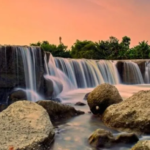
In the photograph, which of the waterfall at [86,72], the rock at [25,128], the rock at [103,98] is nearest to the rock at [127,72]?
the waterfall at [86,72]

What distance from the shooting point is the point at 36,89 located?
507 inches

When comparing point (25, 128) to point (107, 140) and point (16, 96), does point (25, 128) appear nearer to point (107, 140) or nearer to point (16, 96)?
point (107, 140)

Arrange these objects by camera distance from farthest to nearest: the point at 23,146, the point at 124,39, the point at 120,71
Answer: the point at 124,39, the point at 120,71, the point at 23,146

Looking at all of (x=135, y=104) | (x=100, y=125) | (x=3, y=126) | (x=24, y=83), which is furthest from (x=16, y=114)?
(x=24, y=83)

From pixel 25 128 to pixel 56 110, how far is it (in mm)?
2645

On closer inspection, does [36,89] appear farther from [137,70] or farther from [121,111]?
[137,70]

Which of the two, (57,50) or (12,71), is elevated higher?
(57,50)

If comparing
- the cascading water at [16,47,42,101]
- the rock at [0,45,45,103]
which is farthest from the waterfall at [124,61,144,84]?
the cascading water at [16,47,42,101]

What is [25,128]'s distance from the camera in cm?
527

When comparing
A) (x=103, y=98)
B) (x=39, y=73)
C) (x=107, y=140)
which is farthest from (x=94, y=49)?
(x=107, y=140)

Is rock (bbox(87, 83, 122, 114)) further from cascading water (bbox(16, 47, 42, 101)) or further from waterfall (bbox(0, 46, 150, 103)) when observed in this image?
cascading water (bbox(16, 47, 42, 101))

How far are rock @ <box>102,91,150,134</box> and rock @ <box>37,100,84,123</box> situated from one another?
1.31 m

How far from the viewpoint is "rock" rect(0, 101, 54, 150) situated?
15.3 ft

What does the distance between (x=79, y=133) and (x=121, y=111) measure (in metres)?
1.41
